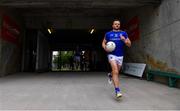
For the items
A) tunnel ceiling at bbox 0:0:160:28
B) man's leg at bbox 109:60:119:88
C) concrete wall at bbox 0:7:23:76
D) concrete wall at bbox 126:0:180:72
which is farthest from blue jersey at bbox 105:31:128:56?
concrete wall at bbox 0:7:23:76

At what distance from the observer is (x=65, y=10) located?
533 inches

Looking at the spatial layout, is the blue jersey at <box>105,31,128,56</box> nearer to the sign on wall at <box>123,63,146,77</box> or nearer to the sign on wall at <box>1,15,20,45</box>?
the sign on wall at <box>123,63,146,77</box>

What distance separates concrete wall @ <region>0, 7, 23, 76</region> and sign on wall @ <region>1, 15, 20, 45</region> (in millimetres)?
199

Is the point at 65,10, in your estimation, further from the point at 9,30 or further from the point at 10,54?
the point at 10,54

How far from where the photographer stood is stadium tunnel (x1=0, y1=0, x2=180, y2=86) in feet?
25.1

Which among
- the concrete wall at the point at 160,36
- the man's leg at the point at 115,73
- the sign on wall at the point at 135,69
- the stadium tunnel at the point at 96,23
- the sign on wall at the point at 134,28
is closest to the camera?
the man's leg at the point at 115,73

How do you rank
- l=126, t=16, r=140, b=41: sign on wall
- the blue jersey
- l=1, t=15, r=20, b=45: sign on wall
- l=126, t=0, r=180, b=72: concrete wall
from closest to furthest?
the blue jersey, l=126, t=0, r=180, b=72: concrete wall, l=1, t=15, r=20, b=45: sign on wall, l=126, t=16, r=140, b=41: sign on wall

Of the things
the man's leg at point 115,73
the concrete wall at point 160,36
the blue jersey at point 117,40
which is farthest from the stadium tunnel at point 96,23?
the man's leg at point 115,73

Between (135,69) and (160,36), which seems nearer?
(160,36)

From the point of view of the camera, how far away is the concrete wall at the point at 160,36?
7.03 m

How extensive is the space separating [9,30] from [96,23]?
237 inches

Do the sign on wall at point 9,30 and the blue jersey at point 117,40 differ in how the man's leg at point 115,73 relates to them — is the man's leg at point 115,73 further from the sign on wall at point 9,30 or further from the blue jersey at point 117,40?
the sign on wall at point 9,30

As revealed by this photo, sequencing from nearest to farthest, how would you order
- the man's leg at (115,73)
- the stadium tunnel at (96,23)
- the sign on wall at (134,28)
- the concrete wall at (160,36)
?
the man's leg at (115,73)
the concrete wall at (160,36)
the stadium tunnel at (96,23)
the sign on wall at (134,28)

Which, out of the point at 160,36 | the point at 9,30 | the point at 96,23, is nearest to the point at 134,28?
the point at 160,36
